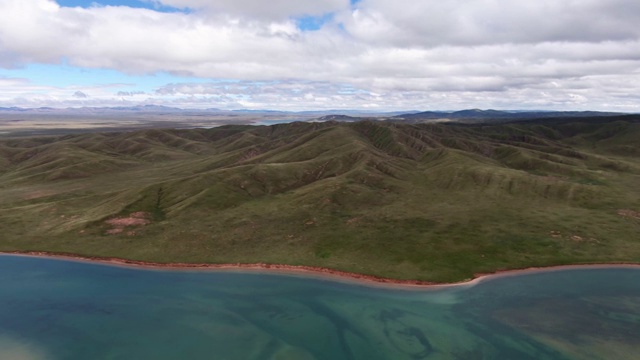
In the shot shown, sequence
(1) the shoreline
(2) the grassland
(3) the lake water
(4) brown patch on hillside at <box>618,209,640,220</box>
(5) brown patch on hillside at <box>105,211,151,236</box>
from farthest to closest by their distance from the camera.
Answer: (4) brown patch on hillside at <box>618,209,640,220</box>, (5) brown patch on hillside at <box>105,211,151,236</box>, (2) the grassland, (1) the shoreline, (3) the lake water

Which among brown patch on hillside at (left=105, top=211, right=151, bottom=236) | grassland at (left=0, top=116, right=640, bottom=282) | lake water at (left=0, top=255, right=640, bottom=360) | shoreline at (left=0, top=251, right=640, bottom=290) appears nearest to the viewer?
lake water at (left=0, top=255, right=640, bottom=360)

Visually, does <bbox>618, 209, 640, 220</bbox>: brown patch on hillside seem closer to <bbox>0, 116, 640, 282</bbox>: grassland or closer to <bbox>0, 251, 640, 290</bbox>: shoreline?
<bbox>0, 116, 640, 282</bbox>: grassland

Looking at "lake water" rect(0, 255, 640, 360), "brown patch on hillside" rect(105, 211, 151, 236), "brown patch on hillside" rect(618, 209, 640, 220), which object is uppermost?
"brown patch on hillside" rect(618, 209, 640, 220)

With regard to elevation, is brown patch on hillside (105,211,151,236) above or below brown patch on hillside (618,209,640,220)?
below

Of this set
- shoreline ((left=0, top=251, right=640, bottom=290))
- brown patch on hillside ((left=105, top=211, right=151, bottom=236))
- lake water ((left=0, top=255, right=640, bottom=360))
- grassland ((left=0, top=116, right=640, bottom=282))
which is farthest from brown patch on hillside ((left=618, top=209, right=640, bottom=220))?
brown patch on hillside ((left=105, top=211, right=151, bottom=236))

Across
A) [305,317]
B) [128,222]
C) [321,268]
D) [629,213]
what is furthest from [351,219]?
[629,213]

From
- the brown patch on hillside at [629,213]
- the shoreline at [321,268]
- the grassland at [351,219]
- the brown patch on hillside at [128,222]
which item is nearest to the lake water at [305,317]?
the shoreline at [321,268]
